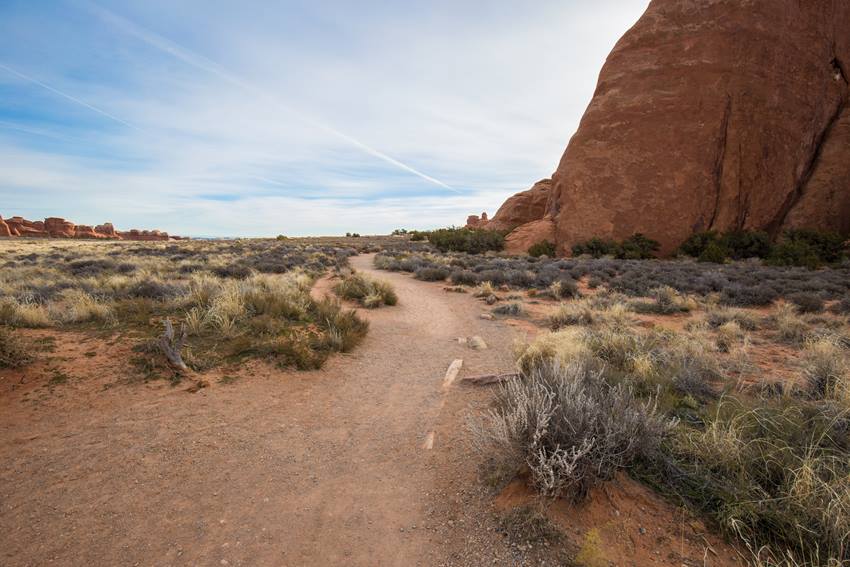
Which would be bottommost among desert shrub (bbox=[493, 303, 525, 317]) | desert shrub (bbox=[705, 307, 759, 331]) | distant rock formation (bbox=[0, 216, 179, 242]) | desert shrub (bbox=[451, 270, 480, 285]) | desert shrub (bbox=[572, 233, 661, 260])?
desert shrub (bbox=[493, 303, 525, 317])

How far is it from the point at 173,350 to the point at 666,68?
2969 cm

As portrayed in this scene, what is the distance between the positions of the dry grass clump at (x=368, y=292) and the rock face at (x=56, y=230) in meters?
86.5

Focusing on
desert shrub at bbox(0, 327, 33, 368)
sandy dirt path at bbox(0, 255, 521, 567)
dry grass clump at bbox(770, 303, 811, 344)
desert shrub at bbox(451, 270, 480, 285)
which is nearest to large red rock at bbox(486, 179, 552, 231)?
desert shrub at bbox(451, 270, 480, 285)

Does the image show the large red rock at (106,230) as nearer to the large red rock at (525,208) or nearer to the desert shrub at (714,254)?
the large red rock at (525,208)

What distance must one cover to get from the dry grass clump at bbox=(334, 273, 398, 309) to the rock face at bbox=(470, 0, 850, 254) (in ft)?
62.8

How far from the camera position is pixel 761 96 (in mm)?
21891

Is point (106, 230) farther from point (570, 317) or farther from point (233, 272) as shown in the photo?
point (570, 317)

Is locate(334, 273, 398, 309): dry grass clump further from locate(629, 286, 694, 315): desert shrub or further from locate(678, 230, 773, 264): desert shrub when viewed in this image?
locate(678, 230, 773, 264): desert shrub

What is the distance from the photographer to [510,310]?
9438mm

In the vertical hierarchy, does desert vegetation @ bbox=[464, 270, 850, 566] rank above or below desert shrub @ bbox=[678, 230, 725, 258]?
below

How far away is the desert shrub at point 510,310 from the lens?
942cm

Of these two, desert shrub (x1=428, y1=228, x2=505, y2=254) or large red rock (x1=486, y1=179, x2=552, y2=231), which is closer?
desert shrub (x1=428, y1=228, x2=505, y2=254)

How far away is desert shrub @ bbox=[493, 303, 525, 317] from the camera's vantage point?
9.42 metres

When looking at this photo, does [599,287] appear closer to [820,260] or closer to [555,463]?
[555,463]
